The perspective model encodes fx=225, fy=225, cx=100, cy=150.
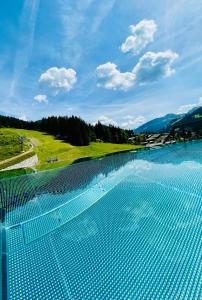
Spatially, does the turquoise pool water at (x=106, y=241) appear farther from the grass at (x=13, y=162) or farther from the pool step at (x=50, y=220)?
the grass at (x=13, y=162)

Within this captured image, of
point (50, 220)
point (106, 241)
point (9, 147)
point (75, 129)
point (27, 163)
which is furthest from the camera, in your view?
point (75, 129)

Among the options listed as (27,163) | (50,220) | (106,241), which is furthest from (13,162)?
(106,241)

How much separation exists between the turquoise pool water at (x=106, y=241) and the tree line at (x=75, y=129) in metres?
36.5

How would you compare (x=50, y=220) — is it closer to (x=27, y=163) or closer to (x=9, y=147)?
(x=27, y=163)

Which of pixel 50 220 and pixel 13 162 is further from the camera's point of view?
pixel 13 162

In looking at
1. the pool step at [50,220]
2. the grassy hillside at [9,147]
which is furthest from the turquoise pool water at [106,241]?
the grassy hillside at [9,147]

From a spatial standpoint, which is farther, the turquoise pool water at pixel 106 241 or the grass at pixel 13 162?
the grass at pixel 13 162

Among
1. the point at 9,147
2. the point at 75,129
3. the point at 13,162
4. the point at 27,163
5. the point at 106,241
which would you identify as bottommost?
the point at 106,241

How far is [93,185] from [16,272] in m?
8.42

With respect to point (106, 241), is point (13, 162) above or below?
above

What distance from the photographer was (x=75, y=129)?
50812 mm

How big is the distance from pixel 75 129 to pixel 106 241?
4409 cm

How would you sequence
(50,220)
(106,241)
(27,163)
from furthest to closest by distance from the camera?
(27,163)
(50,220)
(106,241)

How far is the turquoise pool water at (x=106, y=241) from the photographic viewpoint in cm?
575
